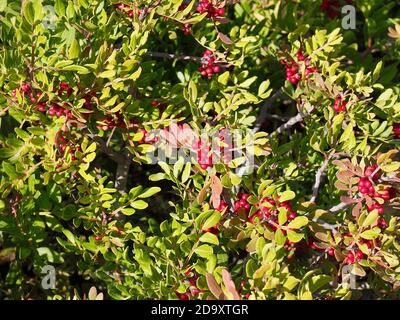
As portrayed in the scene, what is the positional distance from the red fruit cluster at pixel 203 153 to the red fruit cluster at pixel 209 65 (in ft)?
1.41

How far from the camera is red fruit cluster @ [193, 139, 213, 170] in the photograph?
1.67m

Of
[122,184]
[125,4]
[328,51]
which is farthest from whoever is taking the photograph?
[122,184]

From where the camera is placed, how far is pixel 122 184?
215 cm

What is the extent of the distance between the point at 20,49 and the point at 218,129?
596 mm

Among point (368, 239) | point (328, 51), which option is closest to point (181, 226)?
point (368, 239)

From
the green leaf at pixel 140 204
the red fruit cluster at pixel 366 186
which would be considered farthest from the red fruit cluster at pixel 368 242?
the green leaf at pixel 140 204

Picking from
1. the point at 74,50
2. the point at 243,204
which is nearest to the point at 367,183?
the point at 243,204

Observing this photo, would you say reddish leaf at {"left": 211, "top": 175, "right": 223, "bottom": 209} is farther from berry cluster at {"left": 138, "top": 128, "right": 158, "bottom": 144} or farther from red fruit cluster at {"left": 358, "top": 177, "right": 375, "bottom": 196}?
red fruit cluster at {"left": 358, "top": 177, "right": 375, "bottom": 196}

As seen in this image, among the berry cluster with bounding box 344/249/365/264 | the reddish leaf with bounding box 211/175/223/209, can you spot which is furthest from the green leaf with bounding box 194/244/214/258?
the berry cluster with bounding box 344/249/365/264

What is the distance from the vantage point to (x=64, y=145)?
1732mm

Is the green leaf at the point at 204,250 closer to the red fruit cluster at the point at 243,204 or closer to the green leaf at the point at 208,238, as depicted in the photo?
the green leaf at the point at 208,238

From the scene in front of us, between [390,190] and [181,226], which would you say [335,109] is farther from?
[181,226]

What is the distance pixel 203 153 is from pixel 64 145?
421 mm

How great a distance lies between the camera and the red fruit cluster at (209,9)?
74.9 inches
